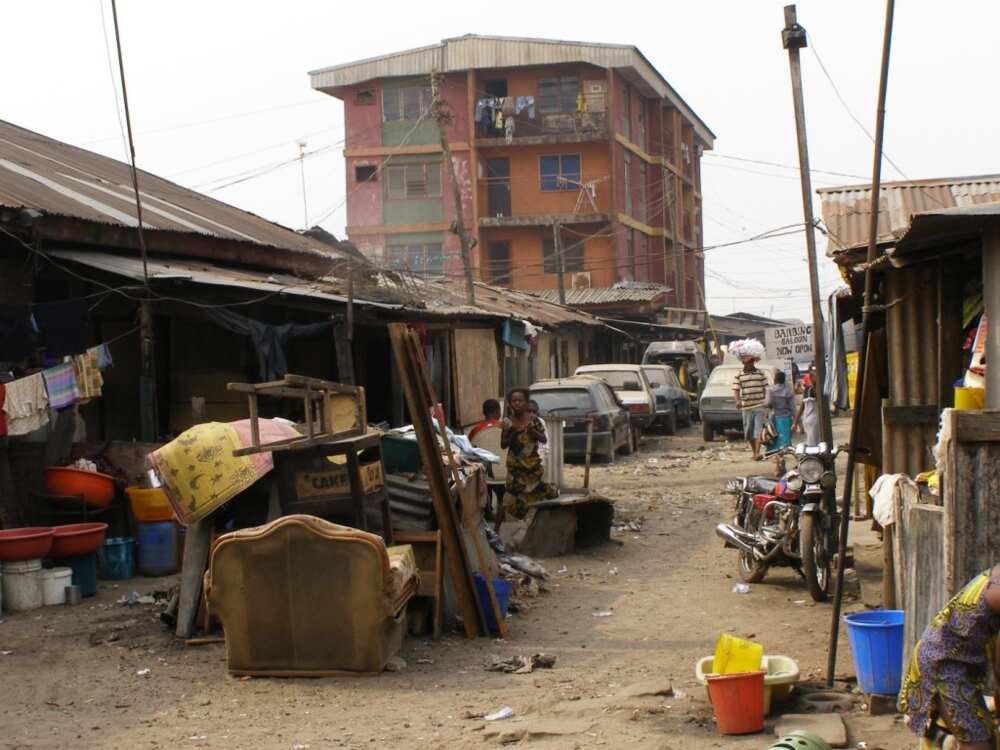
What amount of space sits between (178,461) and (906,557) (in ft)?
16.5

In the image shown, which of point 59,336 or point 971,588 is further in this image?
point 59,336

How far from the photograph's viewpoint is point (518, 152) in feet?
167

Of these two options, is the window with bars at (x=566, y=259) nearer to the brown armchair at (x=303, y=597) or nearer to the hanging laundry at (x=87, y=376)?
the hanging laundry at (x=87, y=376)

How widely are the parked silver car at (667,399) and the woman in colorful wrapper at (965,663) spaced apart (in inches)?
958

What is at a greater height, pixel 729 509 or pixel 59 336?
pixel 59 336

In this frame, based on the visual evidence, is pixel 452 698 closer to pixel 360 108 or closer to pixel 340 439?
pixel 340 439

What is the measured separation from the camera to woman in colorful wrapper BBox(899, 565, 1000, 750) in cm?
Answer: 466

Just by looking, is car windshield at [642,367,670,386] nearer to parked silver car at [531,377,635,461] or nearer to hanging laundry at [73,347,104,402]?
parked silver car at [531,377,635,461]

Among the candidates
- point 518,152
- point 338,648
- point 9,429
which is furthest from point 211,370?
point 518,152

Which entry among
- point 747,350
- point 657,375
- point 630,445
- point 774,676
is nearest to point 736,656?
point 774,676

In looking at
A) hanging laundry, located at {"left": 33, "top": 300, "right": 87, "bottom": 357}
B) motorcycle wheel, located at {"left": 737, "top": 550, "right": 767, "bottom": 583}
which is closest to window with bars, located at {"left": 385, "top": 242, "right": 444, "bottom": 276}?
hanging laundry, located at {"left": 33, "top": 300, "right": 87, "bottom": 357}

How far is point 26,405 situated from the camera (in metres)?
11.5

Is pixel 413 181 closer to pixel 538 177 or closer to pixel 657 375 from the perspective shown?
pixel 538 177

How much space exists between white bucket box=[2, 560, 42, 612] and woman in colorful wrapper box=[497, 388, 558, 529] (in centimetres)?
482
